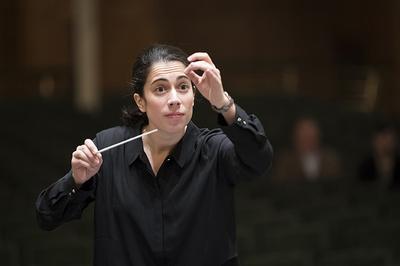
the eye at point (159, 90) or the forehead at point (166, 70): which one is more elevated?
the forehead at point (166, 70)

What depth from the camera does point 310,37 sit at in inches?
307

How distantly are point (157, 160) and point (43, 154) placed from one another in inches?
113

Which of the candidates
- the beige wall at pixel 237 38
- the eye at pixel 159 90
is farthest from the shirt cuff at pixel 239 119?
the beige wall at pixel 237 38

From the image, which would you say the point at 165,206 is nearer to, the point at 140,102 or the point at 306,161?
the point at 140,102

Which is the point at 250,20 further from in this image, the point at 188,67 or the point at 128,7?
the point at 188,67

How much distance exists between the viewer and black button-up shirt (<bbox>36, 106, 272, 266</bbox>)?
117cm

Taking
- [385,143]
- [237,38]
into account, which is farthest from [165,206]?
[237,38]

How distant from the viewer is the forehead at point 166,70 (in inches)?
46.0

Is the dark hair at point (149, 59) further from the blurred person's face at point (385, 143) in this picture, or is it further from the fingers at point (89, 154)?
the blurred person's face at point (385, 143)

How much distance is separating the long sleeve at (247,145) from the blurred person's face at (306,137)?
258cm

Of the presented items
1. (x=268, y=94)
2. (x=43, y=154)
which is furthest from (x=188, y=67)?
(x=268, y=94)

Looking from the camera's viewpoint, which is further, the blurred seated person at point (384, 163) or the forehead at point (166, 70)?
the blurred seated person at point (384, 163)

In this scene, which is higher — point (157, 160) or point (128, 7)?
point (128, 7)

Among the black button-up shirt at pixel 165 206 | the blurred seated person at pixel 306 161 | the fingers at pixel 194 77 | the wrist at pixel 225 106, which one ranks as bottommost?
the blurred seated person at pixel 306 161
